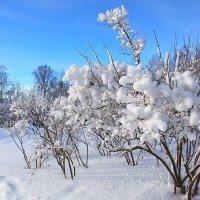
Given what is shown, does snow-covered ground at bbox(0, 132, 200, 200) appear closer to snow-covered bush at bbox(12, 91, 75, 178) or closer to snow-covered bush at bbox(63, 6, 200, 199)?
snow-covered bush at bbox(12, 91, 75, 178)

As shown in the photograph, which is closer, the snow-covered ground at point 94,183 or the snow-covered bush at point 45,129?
the snow-covered ground at point 94,183

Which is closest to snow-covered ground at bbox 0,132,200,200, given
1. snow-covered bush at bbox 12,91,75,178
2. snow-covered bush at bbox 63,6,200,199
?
snow-covered bush at bbox 12,91,75,178

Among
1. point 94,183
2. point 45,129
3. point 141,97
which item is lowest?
point 94,183

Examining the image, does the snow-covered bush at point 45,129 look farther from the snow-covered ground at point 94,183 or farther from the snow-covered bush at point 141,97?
the snow-covered bush at point 141,97

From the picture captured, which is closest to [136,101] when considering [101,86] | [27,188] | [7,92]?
[101,86]

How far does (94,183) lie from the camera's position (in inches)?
308

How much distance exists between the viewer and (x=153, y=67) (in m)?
7.83

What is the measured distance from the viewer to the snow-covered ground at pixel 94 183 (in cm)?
698

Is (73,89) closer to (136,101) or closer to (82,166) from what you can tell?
(136,101)

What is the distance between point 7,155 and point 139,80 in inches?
413

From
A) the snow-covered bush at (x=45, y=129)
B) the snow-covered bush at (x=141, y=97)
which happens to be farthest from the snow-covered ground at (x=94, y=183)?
the snow-covered bush at (x=141, y=97)

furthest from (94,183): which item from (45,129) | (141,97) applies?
(141,97)

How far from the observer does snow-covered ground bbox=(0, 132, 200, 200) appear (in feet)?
22.9

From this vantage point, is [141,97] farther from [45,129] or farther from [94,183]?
[45,129]
